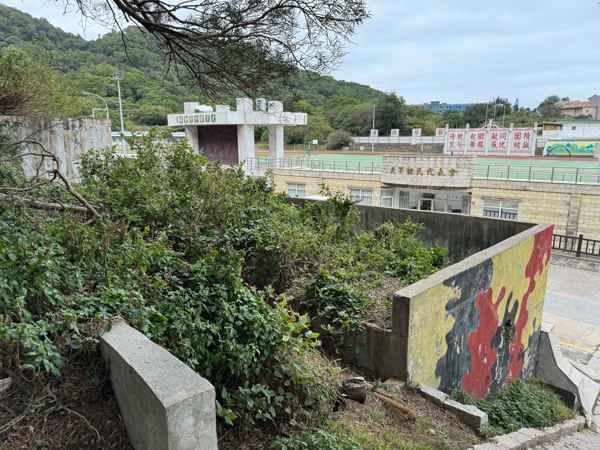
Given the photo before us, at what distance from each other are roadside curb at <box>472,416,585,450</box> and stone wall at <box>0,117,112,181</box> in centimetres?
724

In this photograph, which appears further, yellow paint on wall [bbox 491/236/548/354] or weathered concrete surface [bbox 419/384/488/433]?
yellow paint on wall [bbox 491/236/548/354]

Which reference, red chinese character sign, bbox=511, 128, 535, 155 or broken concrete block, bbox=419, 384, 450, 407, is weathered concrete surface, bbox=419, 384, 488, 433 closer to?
Answer: broken concrete block, bbox=419, 384, 450, 407

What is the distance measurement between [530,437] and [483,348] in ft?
4.47

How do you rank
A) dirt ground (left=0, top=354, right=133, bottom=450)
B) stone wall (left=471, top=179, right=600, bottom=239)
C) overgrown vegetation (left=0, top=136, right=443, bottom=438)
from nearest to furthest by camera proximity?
1. dirt ground (left=0, top=354, right=133, bottom=450)
2. overgrown vegetation (left=0, top=136, right=443, bottom=438)
3. stone wall (left=471, top=179, right=600, bottom=239)

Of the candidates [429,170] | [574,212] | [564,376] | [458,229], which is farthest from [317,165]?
[564,376]

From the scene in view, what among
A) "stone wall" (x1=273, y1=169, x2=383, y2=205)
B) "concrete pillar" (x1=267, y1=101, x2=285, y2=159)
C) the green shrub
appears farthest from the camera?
"concrete pillar" (x1=267, y1=101, x2=285, y2=159)

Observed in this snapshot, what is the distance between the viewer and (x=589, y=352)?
962 centimetres

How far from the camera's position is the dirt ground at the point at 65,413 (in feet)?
7.31

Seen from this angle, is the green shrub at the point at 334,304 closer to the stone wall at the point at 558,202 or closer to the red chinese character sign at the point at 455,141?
the stone wall at the point at 558,202

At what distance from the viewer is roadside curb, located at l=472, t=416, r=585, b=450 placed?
3.83 m

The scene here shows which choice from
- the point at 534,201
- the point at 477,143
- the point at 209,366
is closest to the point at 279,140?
the point at 477,143

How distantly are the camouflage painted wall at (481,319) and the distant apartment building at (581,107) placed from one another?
85.8m

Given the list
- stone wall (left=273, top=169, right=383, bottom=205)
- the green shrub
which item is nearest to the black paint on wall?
the green shrub

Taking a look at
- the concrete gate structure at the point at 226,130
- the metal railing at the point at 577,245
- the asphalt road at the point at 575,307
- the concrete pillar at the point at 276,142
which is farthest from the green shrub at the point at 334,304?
the concrete pillar at the point at 276,142
